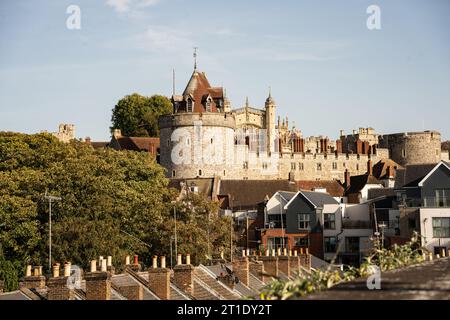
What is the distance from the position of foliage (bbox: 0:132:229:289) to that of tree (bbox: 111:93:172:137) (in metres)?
53.8

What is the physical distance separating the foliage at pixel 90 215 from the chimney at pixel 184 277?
61.3ft

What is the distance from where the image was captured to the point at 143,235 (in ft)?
180

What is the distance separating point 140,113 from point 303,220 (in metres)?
58.0

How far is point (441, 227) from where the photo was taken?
5806cm

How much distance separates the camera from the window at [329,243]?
66250 millimetres

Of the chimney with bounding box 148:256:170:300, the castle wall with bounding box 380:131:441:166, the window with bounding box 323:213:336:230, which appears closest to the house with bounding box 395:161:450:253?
the window with bounding box 323:213:336:230

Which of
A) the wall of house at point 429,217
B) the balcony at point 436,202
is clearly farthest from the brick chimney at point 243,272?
the balcony at point 436,202

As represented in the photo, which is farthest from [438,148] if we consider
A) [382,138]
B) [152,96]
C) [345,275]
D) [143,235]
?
[345,275]

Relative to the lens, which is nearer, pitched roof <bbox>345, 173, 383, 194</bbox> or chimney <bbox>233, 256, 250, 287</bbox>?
chimney <bbox>233, 256, 250, 287</bbox>

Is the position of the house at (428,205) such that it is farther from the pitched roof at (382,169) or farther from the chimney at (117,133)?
the chimney at (117,133)

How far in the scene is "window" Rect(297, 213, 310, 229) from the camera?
222ft

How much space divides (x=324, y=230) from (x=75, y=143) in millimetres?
26630

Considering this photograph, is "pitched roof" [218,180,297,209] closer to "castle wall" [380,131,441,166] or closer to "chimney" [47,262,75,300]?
"castle wall" [380,131,441,166]
